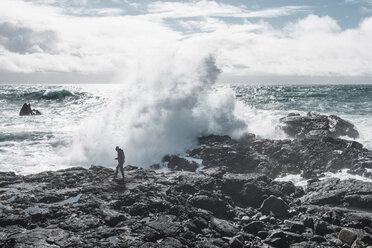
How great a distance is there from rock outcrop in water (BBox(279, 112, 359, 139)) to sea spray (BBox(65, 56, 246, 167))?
12.7 feet

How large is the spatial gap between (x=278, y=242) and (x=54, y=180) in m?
9.36

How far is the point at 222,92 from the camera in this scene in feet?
87.7

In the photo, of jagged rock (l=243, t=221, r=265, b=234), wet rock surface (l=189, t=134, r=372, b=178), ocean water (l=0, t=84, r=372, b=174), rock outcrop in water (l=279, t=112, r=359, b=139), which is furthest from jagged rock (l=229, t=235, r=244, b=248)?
rock outcrop in water (l=279, t=112, r=359, b=139)

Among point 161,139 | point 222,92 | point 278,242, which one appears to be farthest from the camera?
point 222,92

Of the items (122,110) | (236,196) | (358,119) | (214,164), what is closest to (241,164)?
(214,164)

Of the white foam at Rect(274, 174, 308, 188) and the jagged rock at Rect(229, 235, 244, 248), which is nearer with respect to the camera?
the jagged rock at Rect(229, 235, 244, 248)

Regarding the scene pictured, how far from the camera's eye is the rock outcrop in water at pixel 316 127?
78.4ft

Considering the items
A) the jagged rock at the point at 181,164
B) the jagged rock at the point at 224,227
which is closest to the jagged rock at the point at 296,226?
the jagged rock at the point at 224,227

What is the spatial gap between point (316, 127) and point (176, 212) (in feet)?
54.9

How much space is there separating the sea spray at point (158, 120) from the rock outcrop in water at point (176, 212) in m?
4.65

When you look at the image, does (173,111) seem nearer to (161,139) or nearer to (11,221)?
(161,139)

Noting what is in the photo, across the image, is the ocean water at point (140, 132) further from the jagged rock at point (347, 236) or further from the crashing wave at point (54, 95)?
the crashing wave at point (54, 95)

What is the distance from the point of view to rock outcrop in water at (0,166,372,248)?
940 cm

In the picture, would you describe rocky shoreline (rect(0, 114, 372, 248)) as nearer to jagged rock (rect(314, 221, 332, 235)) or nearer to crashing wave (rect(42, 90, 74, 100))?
jagged rock (rect(314, 221, 332, 235))
